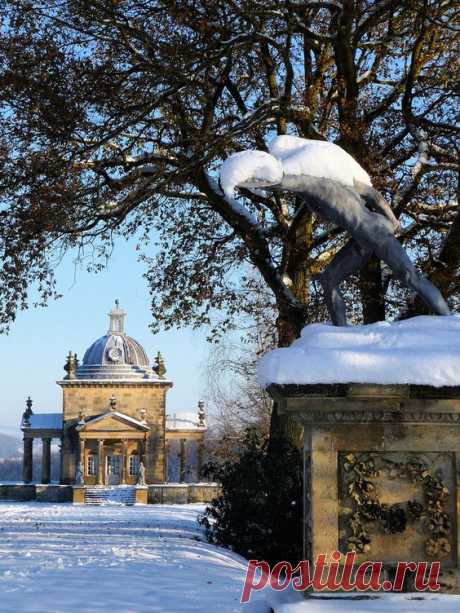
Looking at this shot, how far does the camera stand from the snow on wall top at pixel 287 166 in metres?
6.73

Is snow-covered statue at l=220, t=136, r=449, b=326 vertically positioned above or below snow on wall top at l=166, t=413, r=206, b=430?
below

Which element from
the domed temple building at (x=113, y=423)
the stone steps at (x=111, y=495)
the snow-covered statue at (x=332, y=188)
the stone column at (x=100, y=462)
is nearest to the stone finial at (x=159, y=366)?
the domed temple building at (x=113, y=423)

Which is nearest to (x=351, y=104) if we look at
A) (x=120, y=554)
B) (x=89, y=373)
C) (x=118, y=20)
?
(x=118, y=20)

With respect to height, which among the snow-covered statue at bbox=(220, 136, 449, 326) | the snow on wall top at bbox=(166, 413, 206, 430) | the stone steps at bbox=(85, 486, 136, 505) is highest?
the snow on wall top at bbox=(166, 413, 206, 430)

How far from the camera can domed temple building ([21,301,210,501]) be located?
67.5 meters

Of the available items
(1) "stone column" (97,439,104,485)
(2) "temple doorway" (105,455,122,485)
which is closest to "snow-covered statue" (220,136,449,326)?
(1) "stone column" (97,439,104,485)

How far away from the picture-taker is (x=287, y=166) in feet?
22.4

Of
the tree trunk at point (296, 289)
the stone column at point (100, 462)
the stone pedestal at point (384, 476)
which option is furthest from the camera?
the stone column at point (100, 462)

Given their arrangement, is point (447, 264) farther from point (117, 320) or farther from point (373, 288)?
point (117, 320)

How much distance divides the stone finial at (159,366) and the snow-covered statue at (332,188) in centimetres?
6602

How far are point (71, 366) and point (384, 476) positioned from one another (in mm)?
67918

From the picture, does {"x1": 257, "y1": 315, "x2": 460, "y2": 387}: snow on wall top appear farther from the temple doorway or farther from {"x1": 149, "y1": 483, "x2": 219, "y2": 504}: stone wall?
the temple doorway

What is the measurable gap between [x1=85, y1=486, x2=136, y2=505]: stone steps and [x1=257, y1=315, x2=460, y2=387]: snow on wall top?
4760 cm

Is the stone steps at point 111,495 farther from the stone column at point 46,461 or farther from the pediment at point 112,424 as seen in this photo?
the stone column at point 46,461
